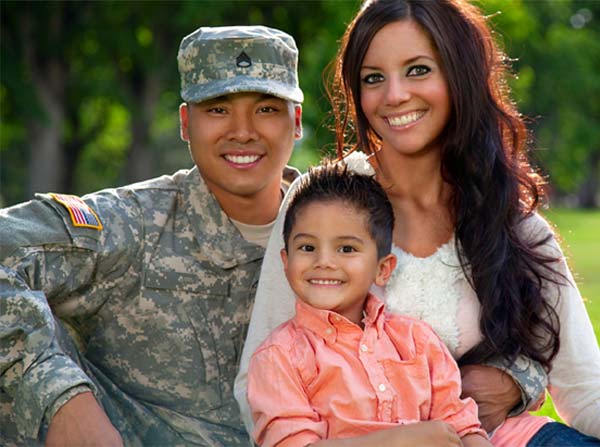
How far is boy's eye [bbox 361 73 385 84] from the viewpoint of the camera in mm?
3688

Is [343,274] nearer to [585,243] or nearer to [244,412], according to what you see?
[244,412]

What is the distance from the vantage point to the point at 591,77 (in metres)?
36.8

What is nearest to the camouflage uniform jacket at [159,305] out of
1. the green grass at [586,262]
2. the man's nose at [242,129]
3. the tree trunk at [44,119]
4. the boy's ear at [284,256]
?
the man's nose at [242,129]

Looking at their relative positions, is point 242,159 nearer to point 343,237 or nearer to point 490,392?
point 343,237

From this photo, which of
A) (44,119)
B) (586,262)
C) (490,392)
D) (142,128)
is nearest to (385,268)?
(490,392)

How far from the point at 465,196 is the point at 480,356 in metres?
0.57

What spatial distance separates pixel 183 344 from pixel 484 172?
1282mm

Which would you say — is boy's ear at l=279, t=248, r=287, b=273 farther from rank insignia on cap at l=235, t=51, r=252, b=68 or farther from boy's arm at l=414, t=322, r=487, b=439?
rank insignia on cap at l=235, t=51, r=252, b=68

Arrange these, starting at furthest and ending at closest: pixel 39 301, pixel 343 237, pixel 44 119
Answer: pixel 44 119 < pixel 39 301 < pixel 343 237

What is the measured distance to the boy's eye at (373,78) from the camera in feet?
12.1

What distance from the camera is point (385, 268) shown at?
3.42 meters

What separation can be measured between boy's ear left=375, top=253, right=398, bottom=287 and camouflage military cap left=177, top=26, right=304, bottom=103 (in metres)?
0.92

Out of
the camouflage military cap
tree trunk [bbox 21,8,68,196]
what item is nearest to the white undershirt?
the camouflage military cap

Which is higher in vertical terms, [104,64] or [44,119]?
[104,64]
